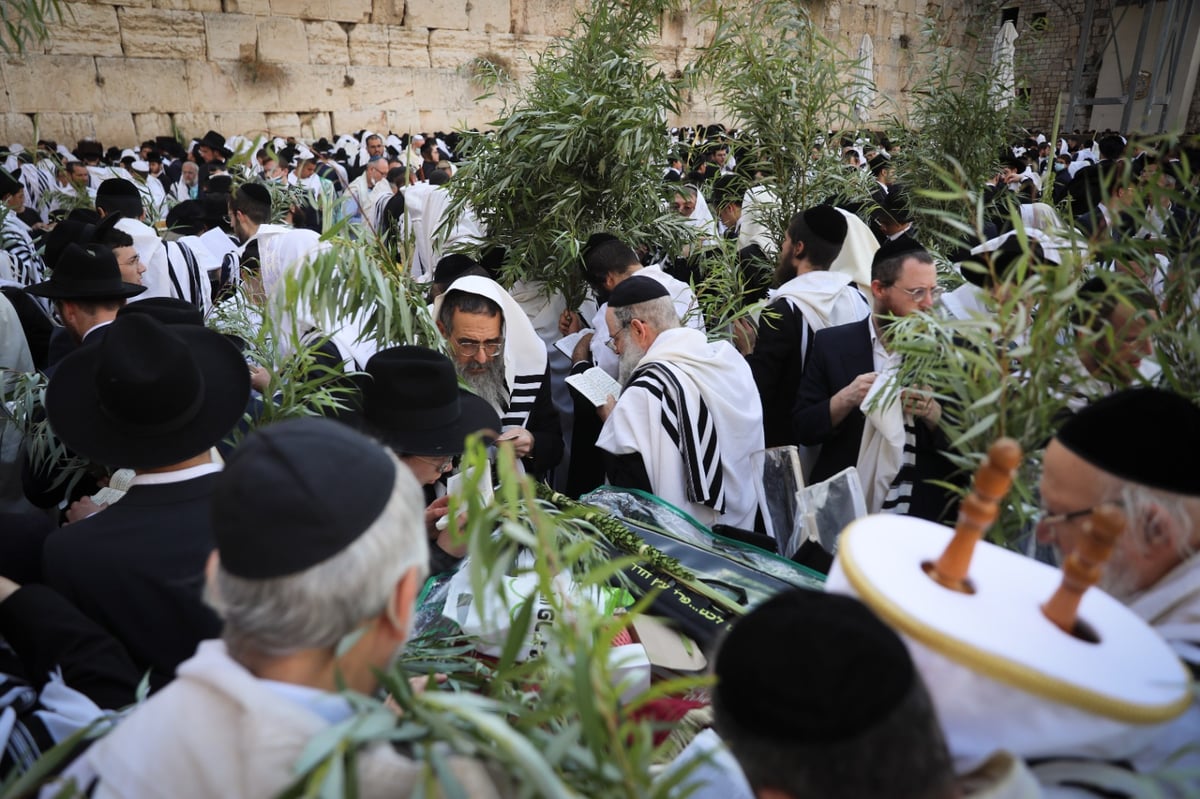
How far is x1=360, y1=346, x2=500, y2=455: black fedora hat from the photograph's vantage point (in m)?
2.96

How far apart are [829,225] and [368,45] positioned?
1795 centimetres

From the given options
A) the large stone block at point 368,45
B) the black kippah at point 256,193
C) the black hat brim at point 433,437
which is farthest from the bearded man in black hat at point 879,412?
the large stone block at point 368,45

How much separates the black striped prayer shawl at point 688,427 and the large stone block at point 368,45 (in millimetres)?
18849

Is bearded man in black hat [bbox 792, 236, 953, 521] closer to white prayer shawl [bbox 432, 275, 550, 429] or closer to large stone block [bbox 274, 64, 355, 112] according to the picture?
white prayer shawl [bbox 432, 275, 550, 429]

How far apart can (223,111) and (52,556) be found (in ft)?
61.5

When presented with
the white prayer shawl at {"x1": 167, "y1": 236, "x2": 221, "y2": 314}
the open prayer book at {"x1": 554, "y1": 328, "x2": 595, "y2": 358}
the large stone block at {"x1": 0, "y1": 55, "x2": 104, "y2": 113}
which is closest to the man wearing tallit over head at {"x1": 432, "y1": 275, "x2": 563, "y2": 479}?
the open prayer book at {"x1": 554, "y1": 328, "x2": 595, "y2": 358}

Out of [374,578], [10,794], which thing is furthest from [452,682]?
[10,794]

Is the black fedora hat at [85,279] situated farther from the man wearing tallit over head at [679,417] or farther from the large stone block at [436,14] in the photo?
the large stone block at [436,14]

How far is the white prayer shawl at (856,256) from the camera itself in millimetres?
5625

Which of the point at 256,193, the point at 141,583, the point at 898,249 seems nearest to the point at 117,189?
the point at 256,193

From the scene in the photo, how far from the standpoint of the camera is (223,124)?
708 inches

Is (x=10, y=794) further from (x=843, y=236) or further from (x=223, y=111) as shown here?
(x=223, y=111)

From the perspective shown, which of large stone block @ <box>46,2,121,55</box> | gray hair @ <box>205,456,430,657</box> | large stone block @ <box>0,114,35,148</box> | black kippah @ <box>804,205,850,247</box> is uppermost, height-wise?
large stone block @ <box>46,2,121,55</box>

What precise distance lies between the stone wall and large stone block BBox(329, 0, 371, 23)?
0.08 ft
